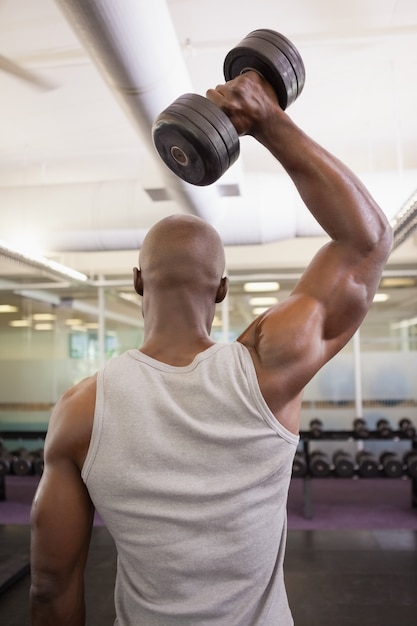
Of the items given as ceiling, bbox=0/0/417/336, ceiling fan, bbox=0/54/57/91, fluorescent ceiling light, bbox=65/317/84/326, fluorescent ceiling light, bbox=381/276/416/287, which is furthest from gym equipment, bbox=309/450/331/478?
fluorescent ceiling light, bbox=65/317/84/326

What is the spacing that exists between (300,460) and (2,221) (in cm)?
276

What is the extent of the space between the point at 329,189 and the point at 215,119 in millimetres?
180

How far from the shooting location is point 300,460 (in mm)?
3877

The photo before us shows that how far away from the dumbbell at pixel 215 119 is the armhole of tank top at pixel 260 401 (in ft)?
0.92

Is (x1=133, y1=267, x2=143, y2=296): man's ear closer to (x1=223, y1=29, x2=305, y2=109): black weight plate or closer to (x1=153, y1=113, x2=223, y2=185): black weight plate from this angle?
(x1=153, y1=113, x2=223, y2=185): black weight plate

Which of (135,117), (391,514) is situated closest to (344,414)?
(391,514)

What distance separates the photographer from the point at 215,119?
674mm

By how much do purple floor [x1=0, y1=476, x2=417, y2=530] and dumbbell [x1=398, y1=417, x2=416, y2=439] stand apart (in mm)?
536

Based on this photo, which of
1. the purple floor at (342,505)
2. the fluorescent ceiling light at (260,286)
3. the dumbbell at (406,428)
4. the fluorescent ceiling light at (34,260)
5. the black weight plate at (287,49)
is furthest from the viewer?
the fluorescent ceiling light at (260,286)

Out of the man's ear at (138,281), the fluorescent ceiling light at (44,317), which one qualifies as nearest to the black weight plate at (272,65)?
the man's ear at (138,281)

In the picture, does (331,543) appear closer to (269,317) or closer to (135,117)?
(135,117)

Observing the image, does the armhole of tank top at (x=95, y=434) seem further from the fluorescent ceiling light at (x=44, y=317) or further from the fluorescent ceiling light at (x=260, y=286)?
the fluorescent ceiling light at (x=44, y=317)

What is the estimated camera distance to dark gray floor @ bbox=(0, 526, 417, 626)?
2.04 metres

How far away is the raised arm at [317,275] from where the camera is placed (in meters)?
0.64
